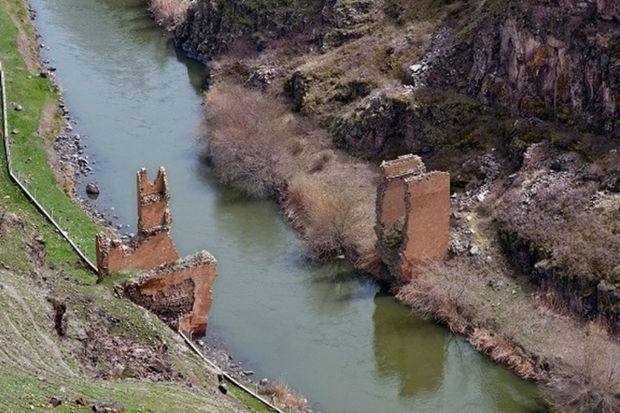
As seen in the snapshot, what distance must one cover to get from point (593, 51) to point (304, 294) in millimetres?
15077

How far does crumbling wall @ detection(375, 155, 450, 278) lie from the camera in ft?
120

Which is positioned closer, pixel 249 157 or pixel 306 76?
pixel 249 157

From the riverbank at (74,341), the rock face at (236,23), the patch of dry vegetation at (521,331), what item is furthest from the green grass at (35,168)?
the patch of dry vegetation at (521,331)

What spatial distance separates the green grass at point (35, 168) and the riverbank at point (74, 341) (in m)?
0.10

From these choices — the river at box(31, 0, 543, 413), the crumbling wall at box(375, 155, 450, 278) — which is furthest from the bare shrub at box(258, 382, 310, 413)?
the crumbling wall at box(375, 155, 450, 278)

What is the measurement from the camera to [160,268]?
106 ft

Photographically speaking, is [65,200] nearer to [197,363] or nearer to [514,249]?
[197,363]

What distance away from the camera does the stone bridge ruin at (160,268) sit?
32.4 metres

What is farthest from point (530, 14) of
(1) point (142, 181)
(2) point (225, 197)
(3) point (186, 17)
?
(3) point (186, 17)

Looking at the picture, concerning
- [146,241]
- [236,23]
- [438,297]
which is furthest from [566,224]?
[236,23]

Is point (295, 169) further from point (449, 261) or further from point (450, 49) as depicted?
point (449, 261)

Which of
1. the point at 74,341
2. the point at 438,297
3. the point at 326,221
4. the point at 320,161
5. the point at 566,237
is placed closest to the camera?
the point at 74,341

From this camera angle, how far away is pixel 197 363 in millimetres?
31641

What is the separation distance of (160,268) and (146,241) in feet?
6.57
